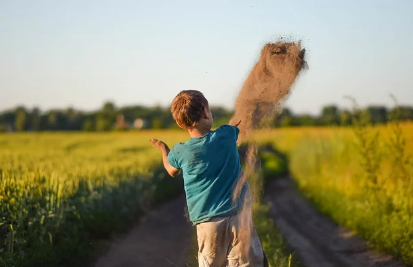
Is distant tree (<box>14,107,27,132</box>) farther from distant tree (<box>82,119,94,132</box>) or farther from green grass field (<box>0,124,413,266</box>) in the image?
green grass field (<box>0,124,413,266</box>)

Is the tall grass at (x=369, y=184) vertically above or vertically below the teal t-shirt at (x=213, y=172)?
below

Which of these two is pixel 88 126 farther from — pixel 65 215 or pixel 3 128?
pixel 65 215

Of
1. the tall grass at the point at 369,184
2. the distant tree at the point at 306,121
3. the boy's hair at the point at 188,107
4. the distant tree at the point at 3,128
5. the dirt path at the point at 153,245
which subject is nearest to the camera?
the boy's hair at the point at 188,107

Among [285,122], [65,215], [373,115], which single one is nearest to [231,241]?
[285,122]

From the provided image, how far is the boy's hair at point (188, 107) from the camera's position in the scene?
16.8 ft

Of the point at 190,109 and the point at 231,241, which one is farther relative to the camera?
the point at 231,241

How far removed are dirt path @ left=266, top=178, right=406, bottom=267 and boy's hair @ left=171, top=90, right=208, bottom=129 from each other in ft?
16.3

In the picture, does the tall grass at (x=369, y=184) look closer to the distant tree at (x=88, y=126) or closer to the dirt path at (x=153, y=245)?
the dirt path at (x=153, y=245)

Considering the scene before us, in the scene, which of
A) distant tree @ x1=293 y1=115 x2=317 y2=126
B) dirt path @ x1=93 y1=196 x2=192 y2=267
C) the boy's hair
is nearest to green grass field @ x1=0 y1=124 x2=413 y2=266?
dirt path @ x1=93 y1=196 x2=192 y2=267

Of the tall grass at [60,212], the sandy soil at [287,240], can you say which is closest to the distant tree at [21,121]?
the sandy soil at [287,240]

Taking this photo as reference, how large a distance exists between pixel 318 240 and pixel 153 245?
311 cm

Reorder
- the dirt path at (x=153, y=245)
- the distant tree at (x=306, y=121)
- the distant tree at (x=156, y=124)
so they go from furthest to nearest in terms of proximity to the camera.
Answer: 1. the distant tree at (x=156, y=124)
2. the distant tree at (x=306, y=121)
3. the dirt path at (x=153, y=245)

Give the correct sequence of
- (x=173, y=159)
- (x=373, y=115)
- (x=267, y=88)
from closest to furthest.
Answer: (x=173, y=159)
(x=267, y=88)
(x=373, y=115)

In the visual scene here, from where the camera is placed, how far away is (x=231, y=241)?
5.23 meters
